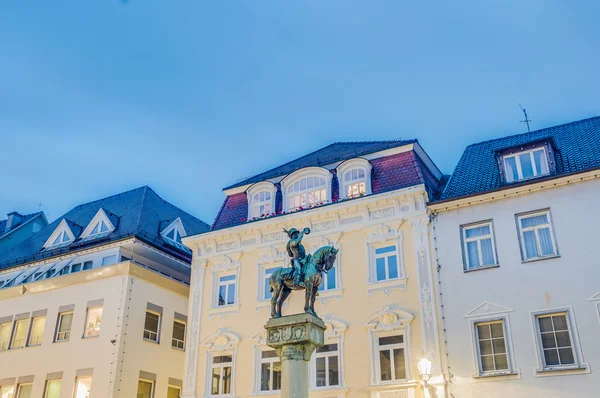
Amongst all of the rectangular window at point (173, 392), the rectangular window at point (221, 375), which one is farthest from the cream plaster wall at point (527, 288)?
the rectangular window at point (173, 392)

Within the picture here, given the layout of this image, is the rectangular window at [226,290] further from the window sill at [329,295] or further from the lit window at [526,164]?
the lit window at [526,164]

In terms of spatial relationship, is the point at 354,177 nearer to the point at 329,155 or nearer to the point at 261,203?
the point at 329,155

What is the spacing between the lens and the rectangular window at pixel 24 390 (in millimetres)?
29423

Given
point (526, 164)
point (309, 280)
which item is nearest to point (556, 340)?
point (526, 164)

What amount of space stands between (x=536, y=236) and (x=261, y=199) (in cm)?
1230

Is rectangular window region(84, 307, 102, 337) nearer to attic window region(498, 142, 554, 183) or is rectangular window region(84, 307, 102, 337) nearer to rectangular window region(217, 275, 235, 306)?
rectangular window region(217, 275, 235, 306)

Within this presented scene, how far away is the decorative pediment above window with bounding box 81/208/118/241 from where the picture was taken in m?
33.8

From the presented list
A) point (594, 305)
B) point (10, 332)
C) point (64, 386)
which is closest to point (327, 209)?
point (594, 305)

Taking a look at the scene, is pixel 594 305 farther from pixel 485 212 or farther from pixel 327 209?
pixel 327 209

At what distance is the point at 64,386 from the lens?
28125mm

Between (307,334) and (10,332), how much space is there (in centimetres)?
2196

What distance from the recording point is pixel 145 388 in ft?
93.9

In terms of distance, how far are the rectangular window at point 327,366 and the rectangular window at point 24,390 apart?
14.6 metres

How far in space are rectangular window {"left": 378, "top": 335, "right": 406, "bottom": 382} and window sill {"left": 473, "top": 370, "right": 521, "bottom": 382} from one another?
2734 mm
